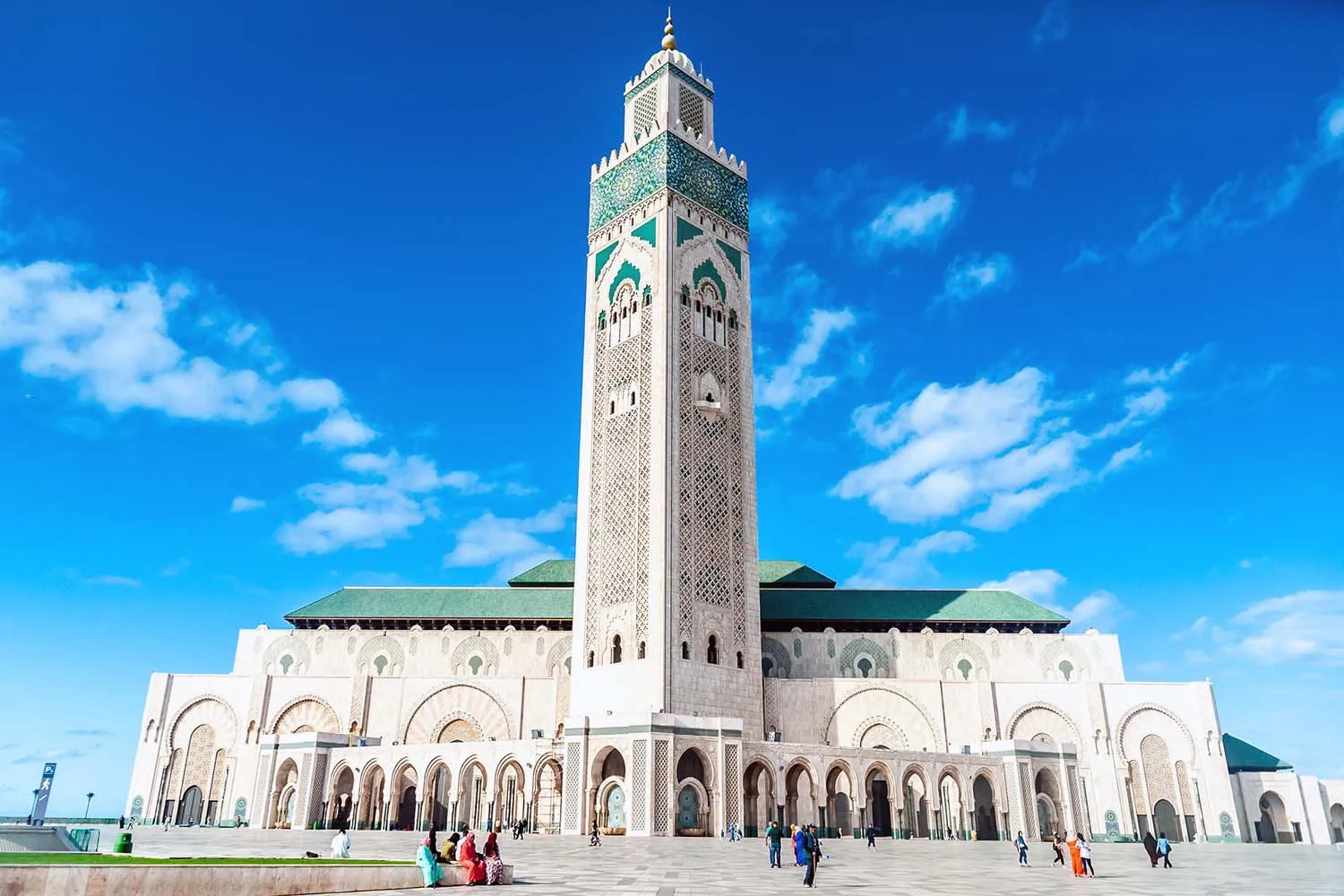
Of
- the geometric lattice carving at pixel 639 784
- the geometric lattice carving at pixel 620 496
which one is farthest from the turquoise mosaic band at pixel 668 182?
the geometric lattice carving at pixel 639 784

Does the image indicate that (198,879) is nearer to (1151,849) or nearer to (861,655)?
(1151,849)

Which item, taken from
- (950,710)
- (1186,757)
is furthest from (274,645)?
(1186,757)

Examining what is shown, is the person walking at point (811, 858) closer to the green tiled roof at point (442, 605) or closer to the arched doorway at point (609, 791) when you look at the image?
the arched doorway at point (609, 791)

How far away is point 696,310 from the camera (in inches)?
1416

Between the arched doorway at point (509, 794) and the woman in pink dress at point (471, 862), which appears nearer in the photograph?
the woman in pink dress at point (471, 862)

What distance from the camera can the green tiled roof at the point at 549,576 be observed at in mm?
42656

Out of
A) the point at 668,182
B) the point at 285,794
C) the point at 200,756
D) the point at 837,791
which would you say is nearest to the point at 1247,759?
the point at 837,791

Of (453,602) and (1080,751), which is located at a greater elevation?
(453,602)

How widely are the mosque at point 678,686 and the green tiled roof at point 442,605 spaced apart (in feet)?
0.48

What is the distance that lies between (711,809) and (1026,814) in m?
11.1

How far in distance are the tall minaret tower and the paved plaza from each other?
7690mm

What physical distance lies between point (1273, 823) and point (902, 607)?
1510 cm

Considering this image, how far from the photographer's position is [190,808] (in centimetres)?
3672

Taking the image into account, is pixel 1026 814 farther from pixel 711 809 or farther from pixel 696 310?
pixel 696 310
